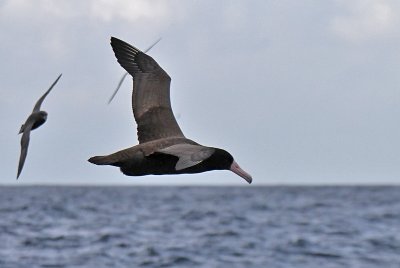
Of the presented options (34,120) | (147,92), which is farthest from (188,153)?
(147,92)

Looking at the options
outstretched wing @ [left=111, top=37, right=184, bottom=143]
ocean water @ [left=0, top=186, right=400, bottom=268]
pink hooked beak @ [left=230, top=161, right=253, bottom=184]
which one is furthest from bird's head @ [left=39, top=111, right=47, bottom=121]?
ocean water @ [left=0, top=186, right=400, bottom=268]

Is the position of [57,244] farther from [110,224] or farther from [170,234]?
[110,224]

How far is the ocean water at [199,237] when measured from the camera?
121 feet

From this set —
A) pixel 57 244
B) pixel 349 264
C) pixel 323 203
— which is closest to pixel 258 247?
pixel 349 264

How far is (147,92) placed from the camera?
595 inches

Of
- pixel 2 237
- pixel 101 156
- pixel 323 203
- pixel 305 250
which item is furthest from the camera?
pixel 323 203

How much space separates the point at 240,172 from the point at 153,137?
81.8 inches

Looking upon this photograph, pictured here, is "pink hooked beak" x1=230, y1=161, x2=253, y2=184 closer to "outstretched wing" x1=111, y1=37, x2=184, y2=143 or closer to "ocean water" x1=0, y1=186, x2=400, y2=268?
"outstretched wing" x1=111, y1=37, x2=184, y2=143

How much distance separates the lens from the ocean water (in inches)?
1450

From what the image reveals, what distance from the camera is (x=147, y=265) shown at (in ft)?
116

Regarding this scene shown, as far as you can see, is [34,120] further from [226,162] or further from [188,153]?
[188,153]

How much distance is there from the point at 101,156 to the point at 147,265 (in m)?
23.0

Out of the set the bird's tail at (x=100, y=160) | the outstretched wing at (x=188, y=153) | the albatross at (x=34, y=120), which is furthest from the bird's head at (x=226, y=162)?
the albatross at (x=34, y=120)

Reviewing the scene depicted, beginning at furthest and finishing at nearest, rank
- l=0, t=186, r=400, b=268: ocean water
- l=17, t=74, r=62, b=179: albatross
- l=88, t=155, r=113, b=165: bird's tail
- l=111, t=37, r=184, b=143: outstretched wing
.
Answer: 1. l=0, t=186, r=400, b=268: ocean water
2. l=111, t=37, r=184, b=143: outstretched wing
3. l=17, t=74, r=62, b=179: albatross
4. l=88, t=155, r=113, b=165: bird's tail
